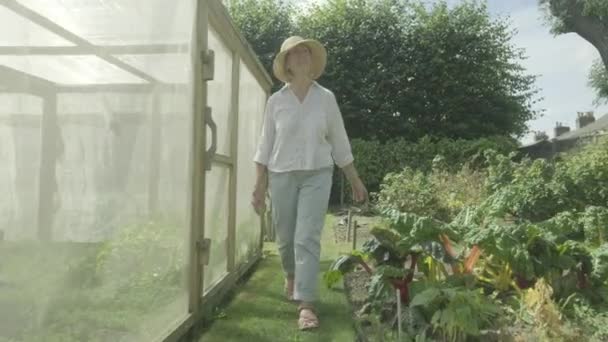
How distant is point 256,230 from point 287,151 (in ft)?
7.37

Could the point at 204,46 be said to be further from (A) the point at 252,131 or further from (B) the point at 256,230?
(B) the point at 256,230

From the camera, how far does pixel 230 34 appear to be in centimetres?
370

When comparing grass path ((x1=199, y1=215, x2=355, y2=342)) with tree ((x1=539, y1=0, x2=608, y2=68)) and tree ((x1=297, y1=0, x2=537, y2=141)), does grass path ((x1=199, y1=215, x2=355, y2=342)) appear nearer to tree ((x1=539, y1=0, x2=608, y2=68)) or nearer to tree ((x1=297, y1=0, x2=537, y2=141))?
tree ((x1=297, y1=0, x2=537, y2=141))

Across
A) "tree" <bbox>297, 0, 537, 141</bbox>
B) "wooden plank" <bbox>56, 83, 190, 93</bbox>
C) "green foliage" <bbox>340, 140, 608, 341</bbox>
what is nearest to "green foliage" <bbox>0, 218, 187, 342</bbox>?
"wooden plank" <bbox>56, 83, 190, 93</bbox>

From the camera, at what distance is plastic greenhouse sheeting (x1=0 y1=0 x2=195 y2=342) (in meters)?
1.35

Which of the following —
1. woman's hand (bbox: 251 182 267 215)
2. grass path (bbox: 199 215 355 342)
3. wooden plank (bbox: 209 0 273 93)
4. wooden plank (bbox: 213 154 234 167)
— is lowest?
grass path (bbox: 199 215 355 342)

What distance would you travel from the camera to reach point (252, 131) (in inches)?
207

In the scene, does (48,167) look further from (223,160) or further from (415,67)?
(415,67)

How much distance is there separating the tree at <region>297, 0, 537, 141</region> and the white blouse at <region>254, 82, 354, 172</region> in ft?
42.0

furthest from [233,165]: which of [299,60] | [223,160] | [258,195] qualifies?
[299,60]

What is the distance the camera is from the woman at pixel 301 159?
3.19 m

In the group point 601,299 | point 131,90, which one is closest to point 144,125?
point 131,90

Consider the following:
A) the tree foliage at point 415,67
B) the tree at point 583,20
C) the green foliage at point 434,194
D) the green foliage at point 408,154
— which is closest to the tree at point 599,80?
the tree at point 583,20

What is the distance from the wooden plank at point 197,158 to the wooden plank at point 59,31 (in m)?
0.74
